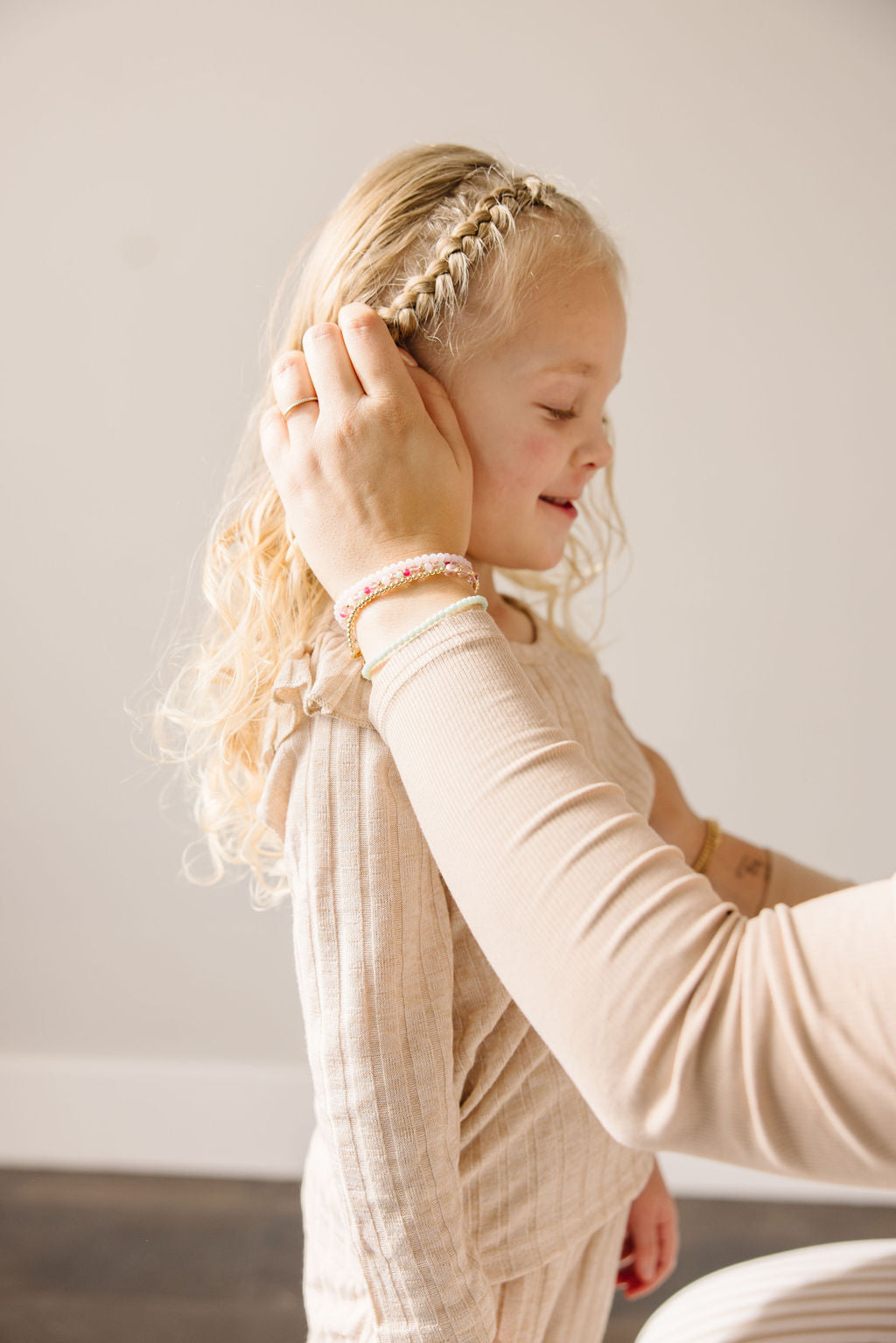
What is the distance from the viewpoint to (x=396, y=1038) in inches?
25.2

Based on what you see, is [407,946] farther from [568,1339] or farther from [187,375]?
[187,375]

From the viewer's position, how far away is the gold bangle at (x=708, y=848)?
0.97 metres

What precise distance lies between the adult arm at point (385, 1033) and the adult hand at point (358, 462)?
0.19 metres

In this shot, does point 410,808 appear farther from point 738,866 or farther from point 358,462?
point 738,866

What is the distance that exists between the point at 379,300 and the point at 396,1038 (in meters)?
0.53

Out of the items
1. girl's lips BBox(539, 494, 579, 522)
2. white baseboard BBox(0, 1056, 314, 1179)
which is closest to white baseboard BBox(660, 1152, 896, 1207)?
white baseboard BBox(0, 1056, 314, 1179)

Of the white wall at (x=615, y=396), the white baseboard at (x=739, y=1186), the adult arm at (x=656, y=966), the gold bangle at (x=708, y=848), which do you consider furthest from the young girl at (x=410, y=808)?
the white baseboard at (x=739, y=1186)

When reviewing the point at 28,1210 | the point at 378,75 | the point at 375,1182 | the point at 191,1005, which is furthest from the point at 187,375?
the point at 28,1210

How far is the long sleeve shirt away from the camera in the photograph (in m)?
0.63

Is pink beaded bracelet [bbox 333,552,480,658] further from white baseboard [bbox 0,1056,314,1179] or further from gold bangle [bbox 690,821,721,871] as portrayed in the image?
white baseboard [bbox 0,1056,314,1179]

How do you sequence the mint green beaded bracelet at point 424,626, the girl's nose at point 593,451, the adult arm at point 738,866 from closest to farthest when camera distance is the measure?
the mint green beaded bracelet at point 424,626 → the girl's nose at point 593,451 → the adult arm at point 738,866

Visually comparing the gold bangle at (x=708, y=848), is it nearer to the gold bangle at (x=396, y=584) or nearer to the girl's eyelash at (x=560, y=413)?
the girl's eyelash at (x=560, y=413)

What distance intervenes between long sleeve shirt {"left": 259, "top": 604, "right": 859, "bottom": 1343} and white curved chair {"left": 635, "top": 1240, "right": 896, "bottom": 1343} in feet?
0.44

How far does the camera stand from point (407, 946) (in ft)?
2.16
